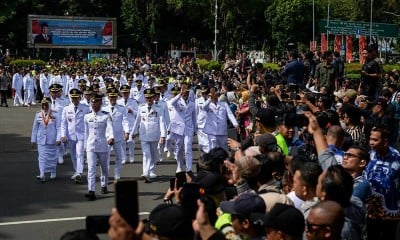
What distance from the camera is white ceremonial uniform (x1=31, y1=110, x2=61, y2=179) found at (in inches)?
567

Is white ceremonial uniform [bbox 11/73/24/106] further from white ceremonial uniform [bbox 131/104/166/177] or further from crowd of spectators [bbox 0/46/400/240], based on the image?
crowd of spectators [bbox 0/46/400/240]

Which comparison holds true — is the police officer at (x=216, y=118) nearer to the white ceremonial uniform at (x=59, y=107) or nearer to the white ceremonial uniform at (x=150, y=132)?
the white ceremonial uniform at (x=150, y=132)

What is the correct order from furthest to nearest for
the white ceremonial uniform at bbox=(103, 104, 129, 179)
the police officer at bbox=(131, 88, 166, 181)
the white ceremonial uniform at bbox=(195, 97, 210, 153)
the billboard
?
1. the billboard
2. the white ceremonial uniform at bbox=(195, 97, 210, 153)
3. the police officer at bbox=(131, 88, 166, 181)
4. the white ceremonial uniform at bbox=(103, 104, 129, 179)

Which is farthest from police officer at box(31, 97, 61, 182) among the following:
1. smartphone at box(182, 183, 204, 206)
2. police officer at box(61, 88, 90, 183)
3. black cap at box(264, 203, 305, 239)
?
black cap at box(264, 203, 305, 239)

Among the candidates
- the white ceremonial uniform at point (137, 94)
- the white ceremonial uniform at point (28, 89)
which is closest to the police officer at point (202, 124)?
the white ceremonial uniform at point (137, 94)

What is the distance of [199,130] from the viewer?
1531 cm

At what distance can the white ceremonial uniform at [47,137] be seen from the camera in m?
14.4

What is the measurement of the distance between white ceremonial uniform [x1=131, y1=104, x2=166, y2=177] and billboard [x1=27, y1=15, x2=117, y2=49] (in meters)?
35.3

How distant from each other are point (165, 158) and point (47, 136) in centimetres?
373

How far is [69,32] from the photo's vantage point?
5009 centimetres

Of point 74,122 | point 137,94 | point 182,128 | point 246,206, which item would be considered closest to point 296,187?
point 246,206

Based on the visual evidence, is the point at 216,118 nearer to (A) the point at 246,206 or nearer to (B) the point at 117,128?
(B) the point at 117,128

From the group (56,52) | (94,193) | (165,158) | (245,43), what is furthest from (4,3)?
(94,193)

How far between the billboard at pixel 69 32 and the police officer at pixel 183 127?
34.3 metres
